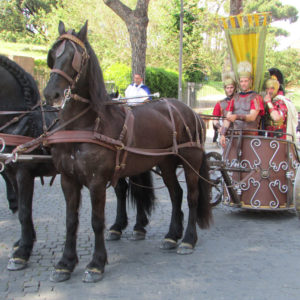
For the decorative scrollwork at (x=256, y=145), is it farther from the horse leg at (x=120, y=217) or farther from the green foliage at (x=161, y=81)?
the green foliage at (x=161, y=81)

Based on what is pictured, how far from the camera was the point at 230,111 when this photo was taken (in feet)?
17.9

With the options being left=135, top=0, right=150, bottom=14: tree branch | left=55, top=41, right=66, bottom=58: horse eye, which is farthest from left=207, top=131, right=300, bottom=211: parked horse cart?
left=135, top=0, right=150, bottom=14: tree branch

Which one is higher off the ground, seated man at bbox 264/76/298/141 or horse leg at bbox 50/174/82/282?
seated man at bbox 264/76/298/141

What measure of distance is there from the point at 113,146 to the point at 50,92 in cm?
82

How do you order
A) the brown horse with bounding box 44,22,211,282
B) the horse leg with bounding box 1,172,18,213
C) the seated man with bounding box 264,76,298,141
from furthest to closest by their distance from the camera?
the horse leg with bounding box 1,172,18,213 → the seated man with bounding box 264,76,298,141 → the brown horse with bounding box 44,22,211,282

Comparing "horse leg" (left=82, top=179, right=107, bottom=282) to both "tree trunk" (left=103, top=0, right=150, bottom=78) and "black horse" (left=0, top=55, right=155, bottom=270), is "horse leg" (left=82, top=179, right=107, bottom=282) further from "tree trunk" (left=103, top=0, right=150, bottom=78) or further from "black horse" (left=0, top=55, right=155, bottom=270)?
"tree trunk" (left=103, top=0, right=150, bottom=78)

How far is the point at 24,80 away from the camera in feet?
13.2

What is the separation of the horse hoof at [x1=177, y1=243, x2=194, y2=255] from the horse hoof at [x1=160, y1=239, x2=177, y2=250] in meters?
0.12

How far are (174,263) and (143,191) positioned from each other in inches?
45.1

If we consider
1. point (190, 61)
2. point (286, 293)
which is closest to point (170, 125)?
point (286, 293)

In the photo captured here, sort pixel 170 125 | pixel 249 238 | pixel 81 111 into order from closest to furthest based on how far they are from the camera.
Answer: pixel 81 111
pixel 170 125
pixel 249 238

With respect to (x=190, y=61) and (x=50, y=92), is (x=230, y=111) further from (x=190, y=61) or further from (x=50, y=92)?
(x=190, y=61)

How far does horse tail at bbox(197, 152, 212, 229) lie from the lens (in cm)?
455

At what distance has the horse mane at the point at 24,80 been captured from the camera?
3.98 meters
